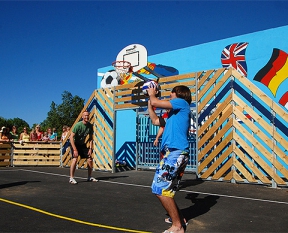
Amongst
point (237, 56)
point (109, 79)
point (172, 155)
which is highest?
point (109, 79)

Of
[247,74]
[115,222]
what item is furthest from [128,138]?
[115,222]

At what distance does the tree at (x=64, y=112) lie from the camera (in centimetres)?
3938

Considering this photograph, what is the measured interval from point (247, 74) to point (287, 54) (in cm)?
157

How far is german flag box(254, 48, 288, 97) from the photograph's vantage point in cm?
1076

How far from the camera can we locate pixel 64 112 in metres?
39.6

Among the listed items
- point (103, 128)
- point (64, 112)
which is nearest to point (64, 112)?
point (64, 112)

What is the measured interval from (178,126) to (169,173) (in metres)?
0.57

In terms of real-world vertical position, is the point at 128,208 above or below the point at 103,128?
below

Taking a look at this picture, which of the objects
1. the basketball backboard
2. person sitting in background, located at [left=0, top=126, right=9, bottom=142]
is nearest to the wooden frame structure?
the basketball backboard

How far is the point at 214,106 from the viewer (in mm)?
9438

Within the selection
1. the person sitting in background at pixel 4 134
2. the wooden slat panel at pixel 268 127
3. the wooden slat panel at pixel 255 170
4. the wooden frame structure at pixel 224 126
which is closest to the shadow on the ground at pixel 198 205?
the wooden slat panel at pixel 255 170

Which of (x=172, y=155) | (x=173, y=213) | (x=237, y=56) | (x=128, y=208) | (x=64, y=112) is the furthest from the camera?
(x=64, y=112)

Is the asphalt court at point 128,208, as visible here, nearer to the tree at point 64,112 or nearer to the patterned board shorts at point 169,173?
the patterned board shorts at point 169,173

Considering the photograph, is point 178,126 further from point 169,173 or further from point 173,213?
point 173,213
